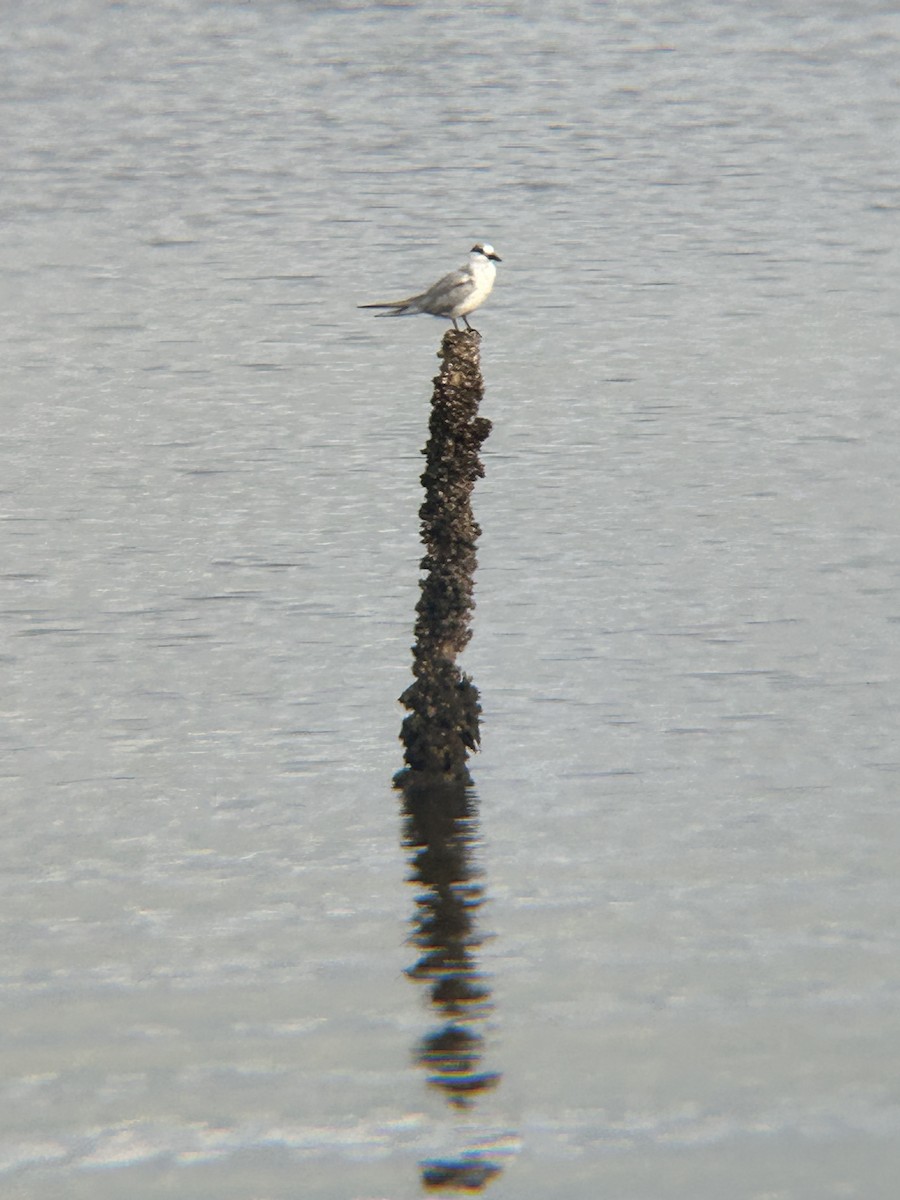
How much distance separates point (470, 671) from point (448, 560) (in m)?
11.3

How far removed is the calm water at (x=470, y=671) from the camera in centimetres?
2061

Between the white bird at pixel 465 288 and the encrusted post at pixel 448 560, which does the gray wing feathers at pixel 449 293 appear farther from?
the encrusted post at pixel 448 560

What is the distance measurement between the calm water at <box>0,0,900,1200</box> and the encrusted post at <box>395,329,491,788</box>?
1.58 meters

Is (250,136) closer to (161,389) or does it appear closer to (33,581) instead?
(161,389)

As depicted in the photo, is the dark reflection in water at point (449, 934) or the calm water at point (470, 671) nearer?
the calm water at point (470, 671)

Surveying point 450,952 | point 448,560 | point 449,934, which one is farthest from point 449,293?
point 450,952

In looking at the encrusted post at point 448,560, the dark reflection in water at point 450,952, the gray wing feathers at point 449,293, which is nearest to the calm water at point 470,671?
the dark reflection in water at point 450,952

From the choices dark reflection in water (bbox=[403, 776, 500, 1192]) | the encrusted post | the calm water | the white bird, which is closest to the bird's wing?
the white bird

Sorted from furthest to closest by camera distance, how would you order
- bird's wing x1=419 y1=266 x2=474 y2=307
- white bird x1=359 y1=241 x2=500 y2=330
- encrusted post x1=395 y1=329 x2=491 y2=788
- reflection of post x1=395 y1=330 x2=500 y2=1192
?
bird's wing x1=419 y1=266 x2=474 y2=307
white bird x1=359 y1=241 x2=500 y2=330
encrusted post x1=395 y1=329 x2=491 y2=788
reflection of post x1=395 y1=330 x2=500 y2=1192

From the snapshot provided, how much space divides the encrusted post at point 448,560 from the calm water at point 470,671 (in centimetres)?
158

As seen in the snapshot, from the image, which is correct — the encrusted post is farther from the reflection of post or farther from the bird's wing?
the bird's wing

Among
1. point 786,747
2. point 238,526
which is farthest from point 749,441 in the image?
point 786,747

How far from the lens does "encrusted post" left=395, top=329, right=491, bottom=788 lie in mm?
25016

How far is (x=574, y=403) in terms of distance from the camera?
62.3 meters
